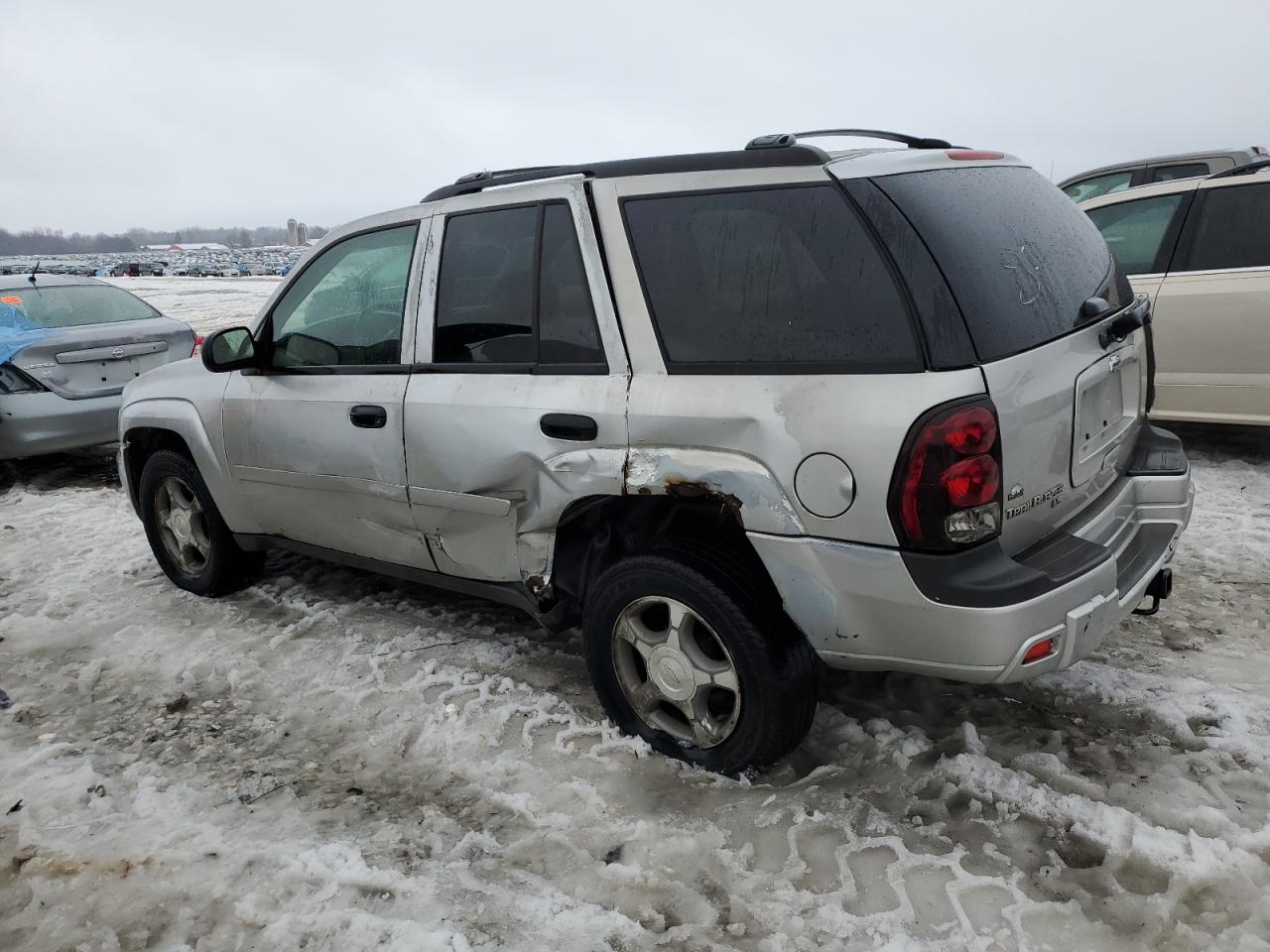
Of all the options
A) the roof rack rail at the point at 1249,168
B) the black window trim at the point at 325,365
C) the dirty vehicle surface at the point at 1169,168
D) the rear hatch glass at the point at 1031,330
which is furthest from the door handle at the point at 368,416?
the dirty vehicle surface at the point at 1169,168

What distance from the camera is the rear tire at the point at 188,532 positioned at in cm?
447

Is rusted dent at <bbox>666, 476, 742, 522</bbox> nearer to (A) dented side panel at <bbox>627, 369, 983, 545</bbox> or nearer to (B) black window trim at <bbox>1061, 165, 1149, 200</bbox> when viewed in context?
(A) dented side panel at <bbox>627, 369, 983, 545</bbox>

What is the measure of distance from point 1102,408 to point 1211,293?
339 cm

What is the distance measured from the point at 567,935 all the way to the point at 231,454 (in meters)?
2.78

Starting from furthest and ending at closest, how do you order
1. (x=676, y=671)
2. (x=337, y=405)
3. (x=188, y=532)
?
1. (x=188, y=532)
2. (x=337, y=405)
3. (x=676, y=671)

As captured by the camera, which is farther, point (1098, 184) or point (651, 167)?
point (1098, 184)

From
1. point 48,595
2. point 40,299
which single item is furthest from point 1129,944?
point 40,299

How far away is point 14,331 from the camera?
22.6 ft

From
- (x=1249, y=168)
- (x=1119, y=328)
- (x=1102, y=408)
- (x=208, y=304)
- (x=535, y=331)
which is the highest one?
(x=1249, y=168)

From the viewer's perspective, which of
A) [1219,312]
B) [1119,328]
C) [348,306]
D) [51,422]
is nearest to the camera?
[1119,328]

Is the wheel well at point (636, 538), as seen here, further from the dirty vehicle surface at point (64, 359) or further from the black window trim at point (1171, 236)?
the dirty vehicle surface at point (64, 359)

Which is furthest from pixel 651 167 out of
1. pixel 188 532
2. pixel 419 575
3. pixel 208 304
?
pixel 208 304

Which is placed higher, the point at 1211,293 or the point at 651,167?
the point at 651,167

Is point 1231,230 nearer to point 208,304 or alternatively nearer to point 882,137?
point 882,137
